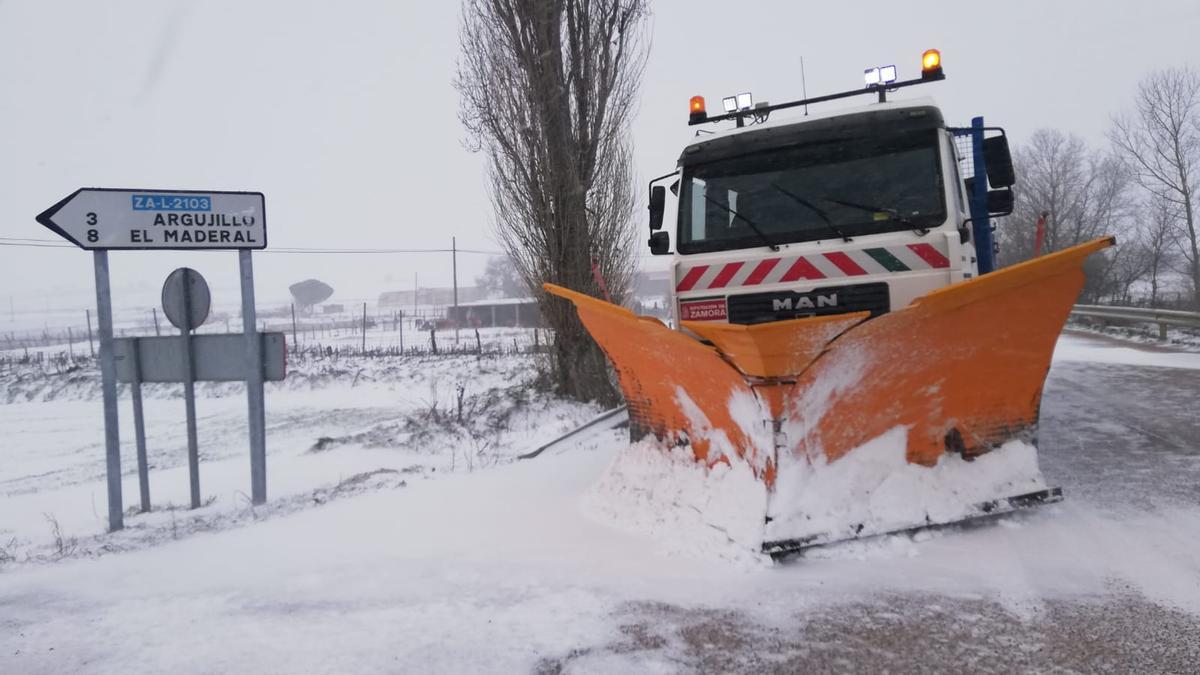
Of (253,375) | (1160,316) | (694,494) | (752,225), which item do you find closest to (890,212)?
(752,225)

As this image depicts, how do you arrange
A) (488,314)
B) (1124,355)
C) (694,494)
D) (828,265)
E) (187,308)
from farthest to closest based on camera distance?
1. (488,314)
2. (1124,355)
3. (187,308)
4. (828,265)
5. (694,494)

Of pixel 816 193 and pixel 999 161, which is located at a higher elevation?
pixel 999 161

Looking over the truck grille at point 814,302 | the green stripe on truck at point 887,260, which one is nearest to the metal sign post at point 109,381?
the truck grille at point 814,302

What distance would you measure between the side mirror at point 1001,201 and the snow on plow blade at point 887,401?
1278mm

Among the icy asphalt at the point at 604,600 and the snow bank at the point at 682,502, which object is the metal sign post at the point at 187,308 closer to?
the icy asphalt at the point at 604,600

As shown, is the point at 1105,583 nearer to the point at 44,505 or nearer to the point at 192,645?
the point at 192,645

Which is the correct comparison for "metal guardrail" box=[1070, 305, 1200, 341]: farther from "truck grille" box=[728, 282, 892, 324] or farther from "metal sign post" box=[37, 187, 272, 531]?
"metal sign post" box=[37, 187, 272, 531]

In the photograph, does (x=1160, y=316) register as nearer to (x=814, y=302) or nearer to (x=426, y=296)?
(x=814, y=302)

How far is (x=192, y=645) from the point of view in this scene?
3057 millimetres

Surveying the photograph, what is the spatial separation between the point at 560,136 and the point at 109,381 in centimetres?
745

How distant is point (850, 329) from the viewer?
3.45 metres

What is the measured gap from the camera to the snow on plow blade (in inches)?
138

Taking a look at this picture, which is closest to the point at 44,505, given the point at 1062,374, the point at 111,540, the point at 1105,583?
the point at 111,540

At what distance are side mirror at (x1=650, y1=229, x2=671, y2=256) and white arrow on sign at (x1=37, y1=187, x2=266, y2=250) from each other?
3.02 meters
